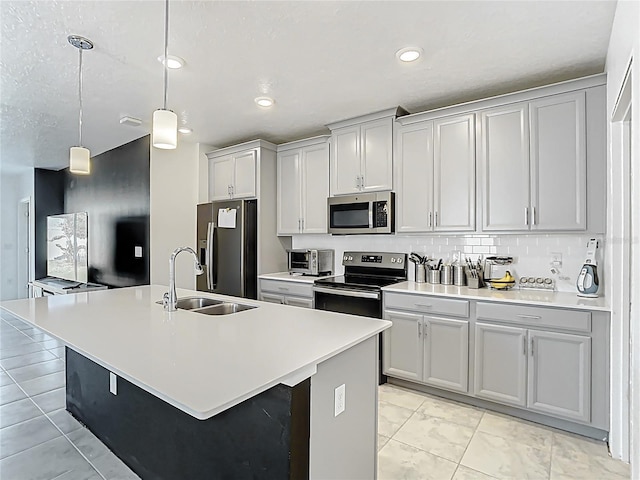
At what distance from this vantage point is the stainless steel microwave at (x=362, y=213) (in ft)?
10.9

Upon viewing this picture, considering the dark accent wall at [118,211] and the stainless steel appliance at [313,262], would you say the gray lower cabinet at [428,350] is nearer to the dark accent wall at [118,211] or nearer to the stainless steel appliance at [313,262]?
the stainless steel appliance at [313,262]

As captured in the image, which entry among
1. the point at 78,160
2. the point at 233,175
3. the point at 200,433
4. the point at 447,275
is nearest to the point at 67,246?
the point at 233,175

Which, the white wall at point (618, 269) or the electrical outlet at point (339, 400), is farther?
the white wall at point (618, 269)

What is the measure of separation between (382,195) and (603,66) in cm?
185

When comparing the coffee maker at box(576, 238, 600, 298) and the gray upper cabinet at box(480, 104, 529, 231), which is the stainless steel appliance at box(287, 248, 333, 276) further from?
the coffee maker at box(576, 238, 600, 298)

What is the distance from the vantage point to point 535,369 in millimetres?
2393

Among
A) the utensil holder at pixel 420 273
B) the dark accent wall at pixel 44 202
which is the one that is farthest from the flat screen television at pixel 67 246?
the utensil holder at pixel 420 273

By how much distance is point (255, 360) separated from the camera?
1201 mm

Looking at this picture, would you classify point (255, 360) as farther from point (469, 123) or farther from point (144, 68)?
point (469, 123)

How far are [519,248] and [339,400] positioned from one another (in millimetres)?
2293

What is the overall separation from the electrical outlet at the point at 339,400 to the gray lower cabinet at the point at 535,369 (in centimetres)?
155

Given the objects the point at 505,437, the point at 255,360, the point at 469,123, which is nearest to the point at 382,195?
the point at 469,123

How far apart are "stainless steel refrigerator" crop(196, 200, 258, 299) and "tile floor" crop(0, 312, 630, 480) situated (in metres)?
1.74

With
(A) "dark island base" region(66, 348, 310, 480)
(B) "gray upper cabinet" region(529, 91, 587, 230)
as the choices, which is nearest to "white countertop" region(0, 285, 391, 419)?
(A) "dark island base" region(66, 348, 310, 480)
